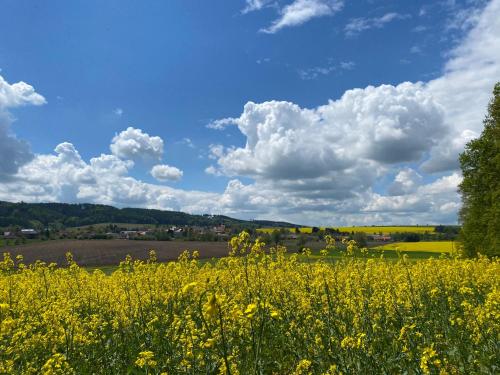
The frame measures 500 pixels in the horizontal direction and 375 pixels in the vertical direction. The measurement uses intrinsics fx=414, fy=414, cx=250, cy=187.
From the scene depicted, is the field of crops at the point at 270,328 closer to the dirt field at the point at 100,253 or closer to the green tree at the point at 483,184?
the green tree at the point at 483,184

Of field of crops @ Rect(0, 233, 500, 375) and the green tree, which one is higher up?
the green tree

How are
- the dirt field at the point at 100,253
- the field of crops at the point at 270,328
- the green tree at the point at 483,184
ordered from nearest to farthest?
1. the field of crops at the point at 270,328
2. the green tree at the point at 483,184
3. the dirt field at the point at 100,253

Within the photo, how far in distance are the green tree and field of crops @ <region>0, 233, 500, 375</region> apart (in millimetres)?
18640

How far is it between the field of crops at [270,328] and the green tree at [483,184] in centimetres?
1864

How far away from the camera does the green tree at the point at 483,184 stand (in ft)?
99.2

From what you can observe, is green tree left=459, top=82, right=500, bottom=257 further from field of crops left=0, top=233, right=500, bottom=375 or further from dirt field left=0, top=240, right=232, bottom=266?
dirt field left=0, top=240, right=232, bottom=266

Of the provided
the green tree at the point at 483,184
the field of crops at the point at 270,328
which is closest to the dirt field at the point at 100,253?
the green tree at the point at 483,184

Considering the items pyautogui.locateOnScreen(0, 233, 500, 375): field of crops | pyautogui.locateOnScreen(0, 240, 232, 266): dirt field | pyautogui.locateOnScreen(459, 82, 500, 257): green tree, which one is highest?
pyautogui.locateOnScreen(459, 82, 500, 257): green tree

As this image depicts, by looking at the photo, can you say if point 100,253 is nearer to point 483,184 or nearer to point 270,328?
point 483,184

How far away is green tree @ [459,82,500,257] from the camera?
3025 cm

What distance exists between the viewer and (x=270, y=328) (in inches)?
349

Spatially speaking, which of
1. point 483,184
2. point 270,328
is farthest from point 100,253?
point 270,328

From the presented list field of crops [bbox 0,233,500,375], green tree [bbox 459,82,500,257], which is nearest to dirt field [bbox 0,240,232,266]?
green tree [bbox 459,82,500,257]

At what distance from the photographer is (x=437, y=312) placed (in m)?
9.66
